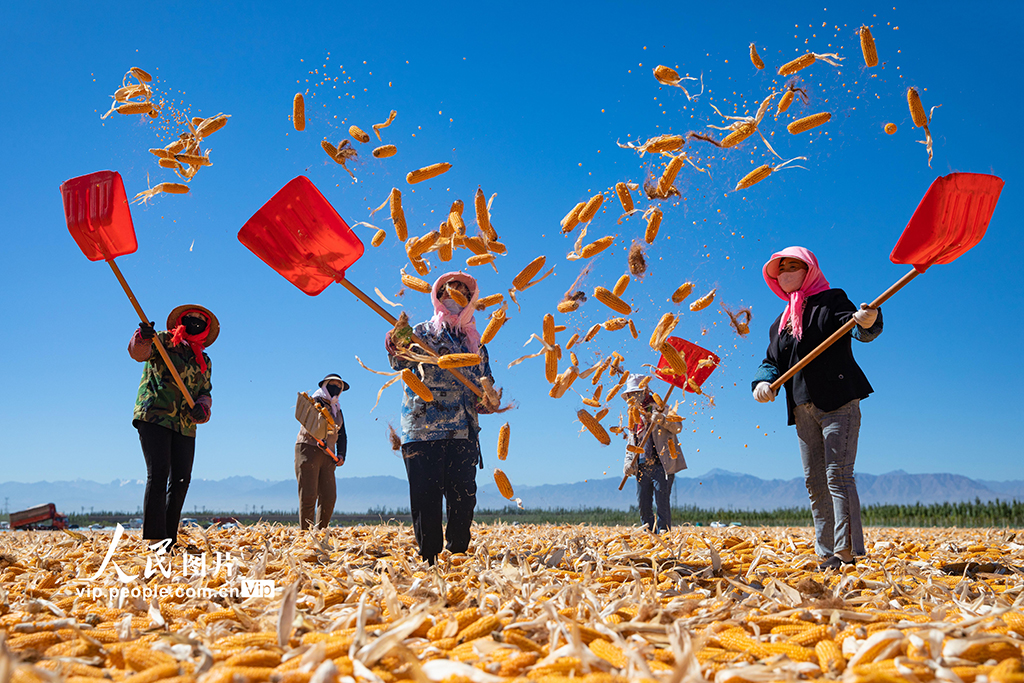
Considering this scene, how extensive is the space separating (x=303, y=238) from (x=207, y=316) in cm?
183

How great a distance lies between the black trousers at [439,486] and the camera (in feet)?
13.5

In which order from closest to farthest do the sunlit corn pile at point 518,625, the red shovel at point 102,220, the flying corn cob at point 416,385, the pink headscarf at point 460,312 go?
the sunlit corn pile at point 518,625, the flying corn cob at point 416,385, the pink headscarf at point 460,312, the red shovel at point 102,220

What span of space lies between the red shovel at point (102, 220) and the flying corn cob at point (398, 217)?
2.03 m

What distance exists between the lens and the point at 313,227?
433 cm

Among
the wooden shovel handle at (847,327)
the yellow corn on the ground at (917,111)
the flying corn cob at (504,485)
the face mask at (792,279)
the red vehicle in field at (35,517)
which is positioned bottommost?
the red vehicle in field at (35,517)

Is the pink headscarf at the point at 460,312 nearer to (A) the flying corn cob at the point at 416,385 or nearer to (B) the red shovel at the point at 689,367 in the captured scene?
(A) the flying corn cob at the point at 416,385

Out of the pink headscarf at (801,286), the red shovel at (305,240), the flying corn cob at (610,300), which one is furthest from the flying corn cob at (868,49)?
the red shovel at (305,240)

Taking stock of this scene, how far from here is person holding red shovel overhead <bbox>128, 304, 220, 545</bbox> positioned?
4887mm

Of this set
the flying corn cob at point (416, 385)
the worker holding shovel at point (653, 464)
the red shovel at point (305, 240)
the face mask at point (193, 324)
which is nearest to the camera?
the flying corn cob at point (416, 385)

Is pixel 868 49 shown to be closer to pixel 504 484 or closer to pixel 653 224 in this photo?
pixel 653 224

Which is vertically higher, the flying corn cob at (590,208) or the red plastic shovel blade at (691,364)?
the flying corn cob at (590,208)

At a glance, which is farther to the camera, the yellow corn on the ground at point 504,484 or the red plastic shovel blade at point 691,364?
the red plastic shovel blade at point 691,364

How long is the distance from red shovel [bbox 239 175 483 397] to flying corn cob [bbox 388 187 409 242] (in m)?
0.30

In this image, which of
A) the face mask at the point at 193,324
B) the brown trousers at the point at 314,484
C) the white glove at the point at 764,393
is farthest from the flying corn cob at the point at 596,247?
the brown trousers at the point at 314,484
